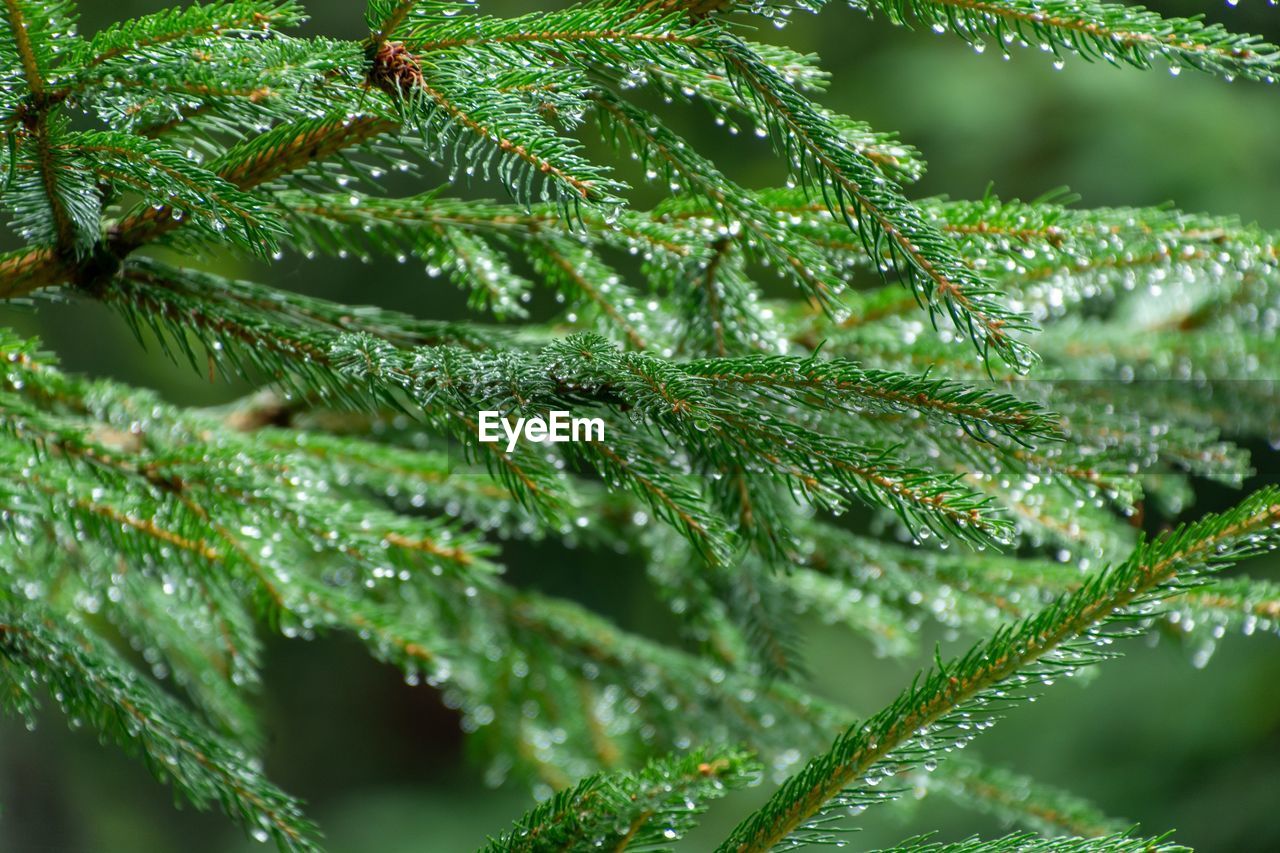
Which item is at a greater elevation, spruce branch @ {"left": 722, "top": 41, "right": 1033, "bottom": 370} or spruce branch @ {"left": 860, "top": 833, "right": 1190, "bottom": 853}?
spruce branch @ {"left": 722, "top": 41, "right": 1033, "bottom": 370}

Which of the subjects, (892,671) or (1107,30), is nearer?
(1107,30)

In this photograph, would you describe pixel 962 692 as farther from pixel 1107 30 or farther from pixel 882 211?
pixel 1107 30

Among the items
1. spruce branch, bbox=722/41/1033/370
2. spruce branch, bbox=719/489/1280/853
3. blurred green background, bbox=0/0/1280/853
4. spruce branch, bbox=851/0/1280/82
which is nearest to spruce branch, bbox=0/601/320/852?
spruce branch, bbox=719/489/1280/853

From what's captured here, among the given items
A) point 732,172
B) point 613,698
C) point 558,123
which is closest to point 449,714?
point 732,172

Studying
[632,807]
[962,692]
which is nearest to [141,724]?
[632,807]

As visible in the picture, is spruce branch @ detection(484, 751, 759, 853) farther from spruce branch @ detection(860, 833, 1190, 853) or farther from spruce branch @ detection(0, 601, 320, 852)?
spruce branch @ detection(0, 601, 320, 852)

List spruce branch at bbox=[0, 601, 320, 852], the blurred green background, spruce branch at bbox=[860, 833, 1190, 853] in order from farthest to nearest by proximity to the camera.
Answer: the blurred green background < spruce branch at bbox=[0, 601, 320, 852] < spruce branch at bbox=[860, 833, 1190, 853]

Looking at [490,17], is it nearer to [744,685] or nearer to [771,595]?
[771,595]

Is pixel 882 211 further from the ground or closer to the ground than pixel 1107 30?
closer to the ground

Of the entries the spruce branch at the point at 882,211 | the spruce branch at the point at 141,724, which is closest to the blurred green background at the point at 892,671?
the spruce branch at the point at 141,724
